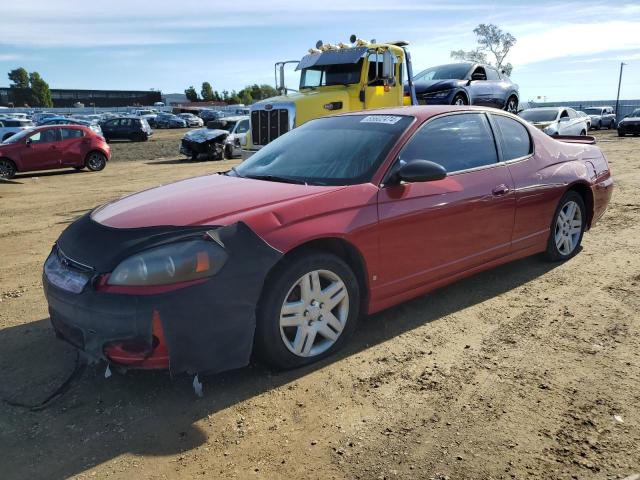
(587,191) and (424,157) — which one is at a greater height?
Result: (424,157)

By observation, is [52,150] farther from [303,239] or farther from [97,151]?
[303,239]

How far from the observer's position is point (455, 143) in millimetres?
4312

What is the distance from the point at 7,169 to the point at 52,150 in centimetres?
149

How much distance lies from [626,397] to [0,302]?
487 cm

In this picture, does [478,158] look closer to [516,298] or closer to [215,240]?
[516,298]

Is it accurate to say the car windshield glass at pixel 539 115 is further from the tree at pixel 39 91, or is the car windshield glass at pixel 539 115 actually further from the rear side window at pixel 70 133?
the tree at pixel 39 91

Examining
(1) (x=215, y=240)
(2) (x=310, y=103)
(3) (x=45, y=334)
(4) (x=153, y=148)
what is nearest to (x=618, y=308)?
(1) (x=215, y=240)

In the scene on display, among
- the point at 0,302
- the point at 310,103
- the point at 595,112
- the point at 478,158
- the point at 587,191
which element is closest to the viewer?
the point at 478,158

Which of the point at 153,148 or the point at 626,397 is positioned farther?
the point at 153,148

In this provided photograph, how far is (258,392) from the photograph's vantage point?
10.2ft

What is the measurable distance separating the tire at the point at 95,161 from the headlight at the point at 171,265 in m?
16.9

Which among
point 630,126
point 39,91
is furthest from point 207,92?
point 630,126

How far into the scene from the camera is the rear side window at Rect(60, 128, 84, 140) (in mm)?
17438

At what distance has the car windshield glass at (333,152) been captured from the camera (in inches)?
149
